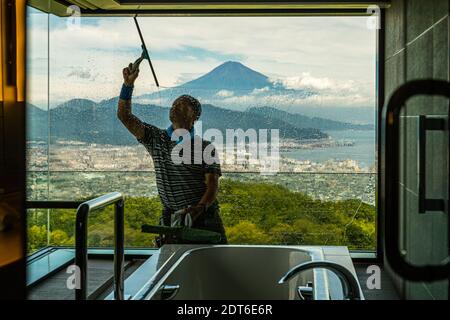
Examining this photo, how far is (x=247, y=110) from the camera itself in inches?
102

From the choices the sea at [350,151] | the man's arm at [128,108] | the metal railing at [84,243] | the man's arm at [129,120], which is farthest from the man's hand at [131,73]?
the metal railing at [84,243]

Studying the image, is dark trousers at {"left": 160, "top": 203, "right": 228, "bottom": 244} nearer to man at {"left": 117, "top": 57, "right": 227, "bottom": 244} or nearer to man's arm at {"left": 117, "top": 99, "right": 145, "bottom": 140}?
man at {"left": 117, "top": 57, "right": 227, "bottom": 244}

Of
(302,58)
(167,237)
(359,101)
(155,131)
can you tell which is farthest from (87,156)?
(359,101)

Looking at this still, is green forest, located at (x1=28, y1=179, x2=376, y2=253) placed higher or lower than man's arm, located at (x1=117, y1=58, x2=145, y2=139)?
lower

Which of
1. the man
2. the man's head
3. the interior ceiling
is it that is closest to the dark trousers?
the man

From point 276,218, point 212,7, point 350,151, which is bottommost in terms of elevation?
point 276,218

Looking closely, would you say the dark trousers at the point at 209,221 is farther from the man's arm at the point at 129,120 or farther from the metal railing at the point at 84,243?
the metal railing at the point at 84,243

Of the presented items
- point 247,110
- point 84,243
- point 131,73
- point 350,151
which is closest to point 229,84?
point 247,110

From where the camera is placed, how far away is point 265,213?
2.55 metres

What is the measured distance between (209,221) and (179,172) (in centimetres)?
23

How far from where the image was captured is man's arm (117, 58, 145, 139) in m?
2.48

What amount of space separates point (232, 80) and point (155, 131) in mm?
490

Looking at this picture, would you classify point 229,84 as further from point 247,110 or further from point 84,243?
point 84,243

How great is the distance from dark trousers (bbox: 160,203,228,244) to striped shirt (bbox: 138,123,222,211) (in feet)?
0.13
